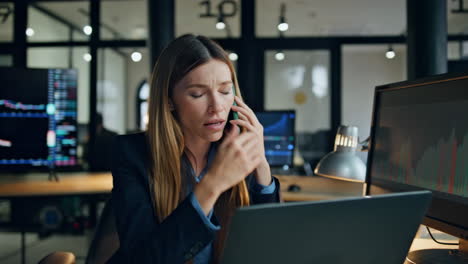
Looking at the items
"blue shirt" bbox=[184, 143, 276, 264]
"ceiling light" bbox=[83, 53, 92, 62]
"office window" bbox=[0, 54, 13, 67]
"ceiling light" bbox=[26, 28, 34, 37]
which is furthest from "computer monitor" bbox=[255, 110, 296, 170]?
"office window" bbox=[0, 54, 13, 67]

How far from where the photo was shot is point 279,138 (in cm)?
276

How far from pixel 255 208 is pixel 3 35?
5216 millimetres

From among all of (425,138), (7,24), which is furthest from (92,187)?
(7,24)

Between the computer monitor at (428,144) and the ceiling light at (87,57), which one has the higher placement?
the ceiling light at (87,57)

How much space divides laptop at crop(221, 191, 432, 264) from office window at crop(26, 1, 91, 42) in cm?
466

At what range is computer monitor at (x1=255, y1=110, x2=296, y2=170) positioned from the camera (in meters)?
2.75

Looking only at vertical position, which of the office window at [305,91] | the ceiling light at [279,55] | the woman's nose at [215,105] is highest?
the ceiling light at [279,55]

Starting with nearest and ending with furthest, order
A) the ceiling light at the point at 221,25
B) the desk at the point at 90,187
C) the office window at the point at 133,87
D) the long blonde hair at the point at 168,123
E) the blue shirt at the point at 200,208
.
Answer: the blue shirt at the point at 200,208
the long blonde hair at the point at 168,123
the desk at the point at 90,187
the ceiling light at the point at 221,25
the office window at the point at 133,87

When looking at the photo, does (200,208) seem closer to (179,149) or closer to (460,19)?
(179,149)

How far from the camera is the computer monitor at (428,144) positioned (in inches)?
34.2

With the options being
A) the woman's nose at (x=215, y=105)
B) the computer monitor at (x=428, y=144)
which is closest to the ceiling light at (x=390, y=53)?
the computer monitor at (x=428, y=144)

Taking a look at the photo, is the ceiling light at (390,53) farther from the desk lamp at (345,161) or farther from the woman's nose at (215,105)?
the woman's nose at (215,105)

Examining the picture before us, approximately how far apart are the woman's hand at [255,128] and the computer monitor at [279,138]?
1.74 m

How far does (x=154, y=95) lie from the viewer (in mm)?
1035
